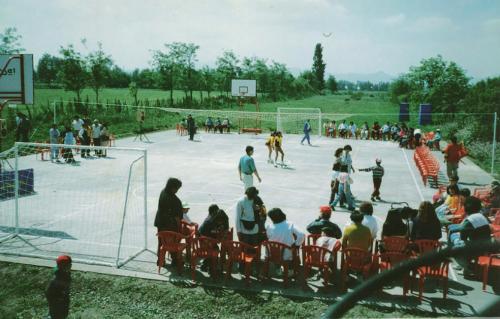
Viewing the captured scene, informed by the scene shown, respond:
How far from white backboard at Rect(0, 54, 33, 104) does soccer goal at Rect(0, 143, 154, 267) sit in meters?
1.97

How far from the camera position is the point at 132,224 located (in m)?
12.3

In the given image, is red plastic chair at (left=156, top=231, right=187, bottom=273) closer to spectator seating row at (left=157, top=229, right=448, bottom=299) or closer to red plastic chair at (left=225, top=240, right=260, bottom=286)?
spectator seating row at (left=157, top=229, right=448, bottom=299)

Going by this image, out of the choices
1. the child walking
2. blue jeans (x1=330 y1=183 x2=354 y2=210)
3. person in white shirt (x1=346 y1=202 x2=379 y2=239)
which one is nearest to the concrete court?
blue jeans (x1=330 y1=183 x2=354 y2=210)

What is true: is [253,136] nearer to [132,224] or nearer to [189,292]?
[132,224]

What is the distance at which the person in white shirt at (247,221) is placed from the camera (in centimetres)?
895

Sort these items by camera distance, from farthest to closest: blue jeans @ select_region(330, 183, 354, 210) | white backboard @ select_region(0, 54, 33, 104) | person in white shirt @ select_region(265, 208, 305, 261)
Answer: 1. white backboard @ select_region(0, 54, 33, 104)
2. blue jeans @ select_region(330, 183, 354, 210)
3. person in white shirt @ select_region(265, 208, 305, 261)

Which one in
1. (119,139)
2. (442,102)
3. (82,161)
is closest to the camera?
(82,161)

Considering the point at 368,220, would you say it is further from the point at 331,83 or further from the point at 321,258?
the point at 331,83

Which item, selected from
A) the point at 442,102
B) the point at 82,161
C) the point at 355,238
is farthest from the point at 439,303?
the point at 442,102

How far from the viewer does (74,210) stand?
13609mm

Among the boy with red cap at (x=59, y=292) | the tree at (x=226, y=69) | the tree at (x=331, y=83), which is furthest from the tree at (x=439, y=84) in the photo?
the tree at (x=331, y=83)

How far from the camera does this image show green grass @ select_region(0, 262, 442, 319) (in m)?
7.38

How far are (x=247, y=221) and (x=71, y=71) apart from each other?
37.1 meters

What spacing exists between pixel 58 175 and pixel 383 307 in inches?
594
